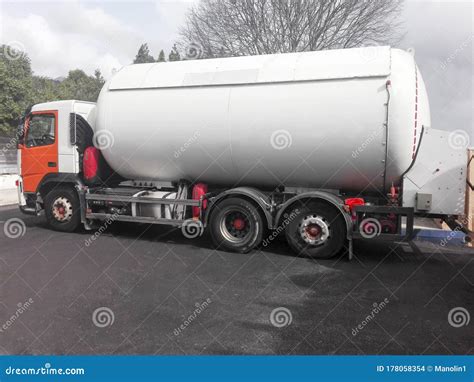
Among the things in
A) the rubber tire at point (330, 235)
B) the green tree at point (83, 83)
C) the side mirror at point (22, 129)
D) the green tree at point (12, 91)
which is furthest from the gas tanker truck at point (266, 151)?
the green tree at point (83, 83)

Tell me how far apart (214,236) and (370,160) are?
3060mm

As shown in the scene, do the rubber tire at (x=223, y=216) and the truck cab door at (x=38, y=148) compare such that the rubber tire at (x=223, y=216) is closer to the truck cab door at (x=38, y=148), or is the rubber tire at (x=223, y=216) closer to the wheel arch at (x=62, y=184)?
the wheel arch at (x=62, y=184)

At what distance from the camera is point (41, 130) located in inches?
340

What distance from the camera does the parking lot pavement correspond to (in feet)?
12.9

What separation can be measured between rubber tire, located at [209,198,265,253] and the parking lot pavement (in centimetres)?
20

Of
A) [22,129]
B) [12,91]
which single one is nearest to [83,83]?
[12,91]

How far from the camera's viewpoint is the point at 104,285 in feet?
18.1

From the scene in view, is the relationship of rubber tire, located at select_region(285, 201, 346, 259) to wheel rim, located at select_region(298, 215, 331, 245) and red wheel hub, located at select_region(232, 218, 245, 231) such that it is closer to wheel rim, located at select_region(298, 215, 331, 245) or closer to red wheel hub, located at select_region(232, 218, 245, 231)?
wheel rim, located at select_region(298, 215, 331, 245)

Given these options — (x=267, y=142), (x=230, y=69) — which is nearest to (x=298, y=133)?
(x=267, y=142)

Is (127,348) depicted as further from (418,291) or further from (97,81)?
(97,81)

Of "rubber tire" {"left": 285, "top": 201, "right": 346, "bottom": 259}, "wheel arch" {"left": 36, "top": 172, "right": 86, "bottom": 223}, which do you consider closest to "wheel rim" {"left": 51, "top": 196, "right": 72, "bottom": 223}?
"wheel arch" {"left": 36, "top": 172, "right": 86, "bottom": 223}

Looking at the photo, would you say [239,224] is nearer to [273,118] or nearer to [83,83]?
[273,118]

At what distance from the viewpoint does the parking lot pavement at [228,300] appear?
12.9ft

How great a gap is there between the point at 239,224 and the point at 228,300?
7.66 feet
